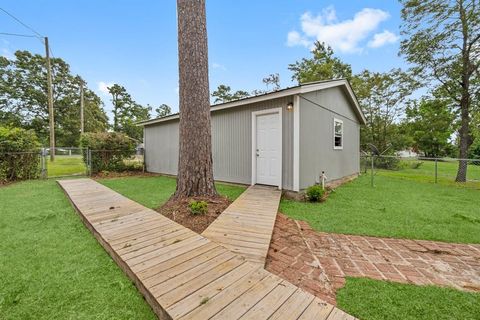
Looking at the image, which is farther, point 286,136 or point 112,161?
point 112,161

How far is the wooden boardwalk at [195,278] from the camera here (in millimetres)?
1445

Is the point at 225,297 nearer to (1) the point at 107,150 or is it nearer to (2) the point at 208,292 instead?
(2) the point at 208,292

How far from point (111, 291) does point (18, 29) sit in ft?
55.7

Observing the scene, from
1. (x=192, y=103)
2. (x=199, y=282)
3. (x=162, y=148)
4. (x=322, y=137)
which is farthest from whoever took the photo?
(x=162, y=148)

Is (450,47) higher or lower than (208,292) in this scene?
higher

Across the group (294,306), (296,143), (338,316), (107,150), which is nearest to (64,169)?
(107,150)

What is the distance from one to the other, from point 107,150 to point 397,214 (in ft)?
36.0

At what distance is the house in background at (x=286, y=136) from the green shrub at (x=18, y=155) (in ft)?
17.8

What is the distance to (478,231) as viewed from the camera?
3318mm

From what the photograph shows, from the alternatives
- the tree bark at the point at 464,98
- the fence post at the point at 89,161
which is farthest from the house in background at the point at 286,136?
the tree bark at the point at 464,98

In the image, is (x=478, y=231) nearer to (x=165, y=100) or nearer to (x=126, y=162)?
(x=126, y=162)

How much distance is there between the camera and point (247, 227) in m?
3.08

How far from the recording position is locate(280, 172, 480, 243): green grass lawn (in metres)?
3.28

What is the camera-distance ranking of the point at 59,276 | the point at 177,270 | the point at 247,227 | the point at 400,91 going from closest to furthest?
the point at 177,270
the point at 59,276
the point at 247,227
the point at 400,91
